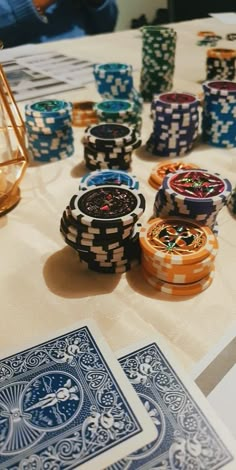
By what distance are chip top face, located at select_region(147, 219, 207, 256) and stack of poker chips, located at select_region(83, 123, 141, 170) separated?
0.36 metres

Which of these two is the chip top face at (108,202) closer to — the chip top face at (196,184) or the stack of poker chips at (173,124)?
the chip top face at (196,184)

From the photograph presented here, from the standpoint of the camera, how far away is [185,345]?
75 centimetres

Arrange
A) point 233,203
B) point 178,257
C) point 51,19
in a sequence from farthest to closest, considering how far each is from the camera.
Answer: point 51,19 → point 233,203 → point 178,257

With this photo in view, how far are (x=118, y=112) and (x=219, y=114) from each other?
13.0 inches

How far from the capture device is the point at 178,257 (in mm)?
813

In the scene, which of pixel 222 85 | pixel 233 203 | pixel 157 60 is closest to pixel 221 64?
pixel 157 60

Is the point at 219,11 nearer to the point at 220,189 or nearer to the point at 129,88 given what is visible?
the point at 129,88

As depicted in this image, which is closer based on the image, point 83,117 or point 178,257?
point 178,257

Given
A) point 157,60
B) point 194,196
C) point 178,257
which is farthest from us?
point 157,60

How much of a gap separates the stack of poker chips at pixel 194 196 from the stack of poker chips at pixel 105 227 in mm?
77

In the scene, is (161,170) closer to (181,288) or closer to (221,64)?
(181,288)

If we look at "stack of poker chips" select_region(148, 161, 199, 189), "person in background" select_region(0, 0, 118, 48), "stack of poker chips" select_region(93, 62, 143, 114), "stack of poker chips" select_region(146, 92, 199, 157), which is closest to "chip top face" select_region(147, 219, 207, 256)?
"stack of poker chips" select_region(148, 161, 199, 189)

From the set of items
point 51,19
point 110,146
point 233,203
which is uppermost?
point 51,19

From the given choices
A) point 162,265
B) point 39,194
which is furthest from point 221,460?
point 39,194
